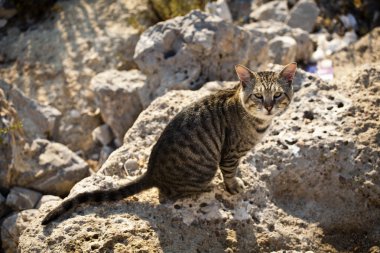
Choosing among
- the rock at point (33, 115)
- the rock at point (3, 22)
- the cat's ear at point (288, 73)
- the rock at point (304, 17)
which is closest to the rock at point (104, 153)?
the rock at point (33, 115)

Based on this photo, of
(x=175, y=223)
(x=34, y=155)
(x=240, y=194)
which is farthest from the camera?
(x=34, y=155)

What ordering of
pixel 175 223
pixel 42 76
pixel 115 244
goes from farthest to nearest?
pixel 42 76
pixel 175 223
pixel 115 244

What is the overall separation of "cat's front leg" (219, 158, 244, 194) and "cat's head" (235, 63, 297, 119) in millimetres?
484

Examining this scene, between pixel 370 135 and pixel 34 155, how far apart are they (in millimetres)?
4108

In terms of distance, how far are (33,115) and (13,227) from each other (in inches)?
79.3

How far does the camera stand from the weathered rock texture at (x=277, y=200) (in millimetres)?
3662

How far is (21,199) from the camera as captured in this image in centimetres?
556

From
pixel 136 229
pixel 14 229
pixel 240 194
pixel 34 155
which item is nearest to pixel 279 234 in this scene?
pixel 240 194

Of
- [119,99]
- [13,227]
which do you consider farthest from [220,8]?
[13,227]

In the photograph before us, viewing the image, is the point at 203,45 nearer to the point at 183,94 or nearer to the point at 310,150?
the point at 183,94

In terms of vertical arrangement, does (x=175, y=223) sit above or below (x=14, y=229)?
above

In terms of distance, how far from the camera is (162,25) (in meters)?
5.87

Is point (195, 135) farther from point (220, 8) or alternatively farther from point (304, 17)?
point (304, 17)

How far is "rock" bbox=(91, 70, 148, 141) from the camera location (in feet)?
20.5
